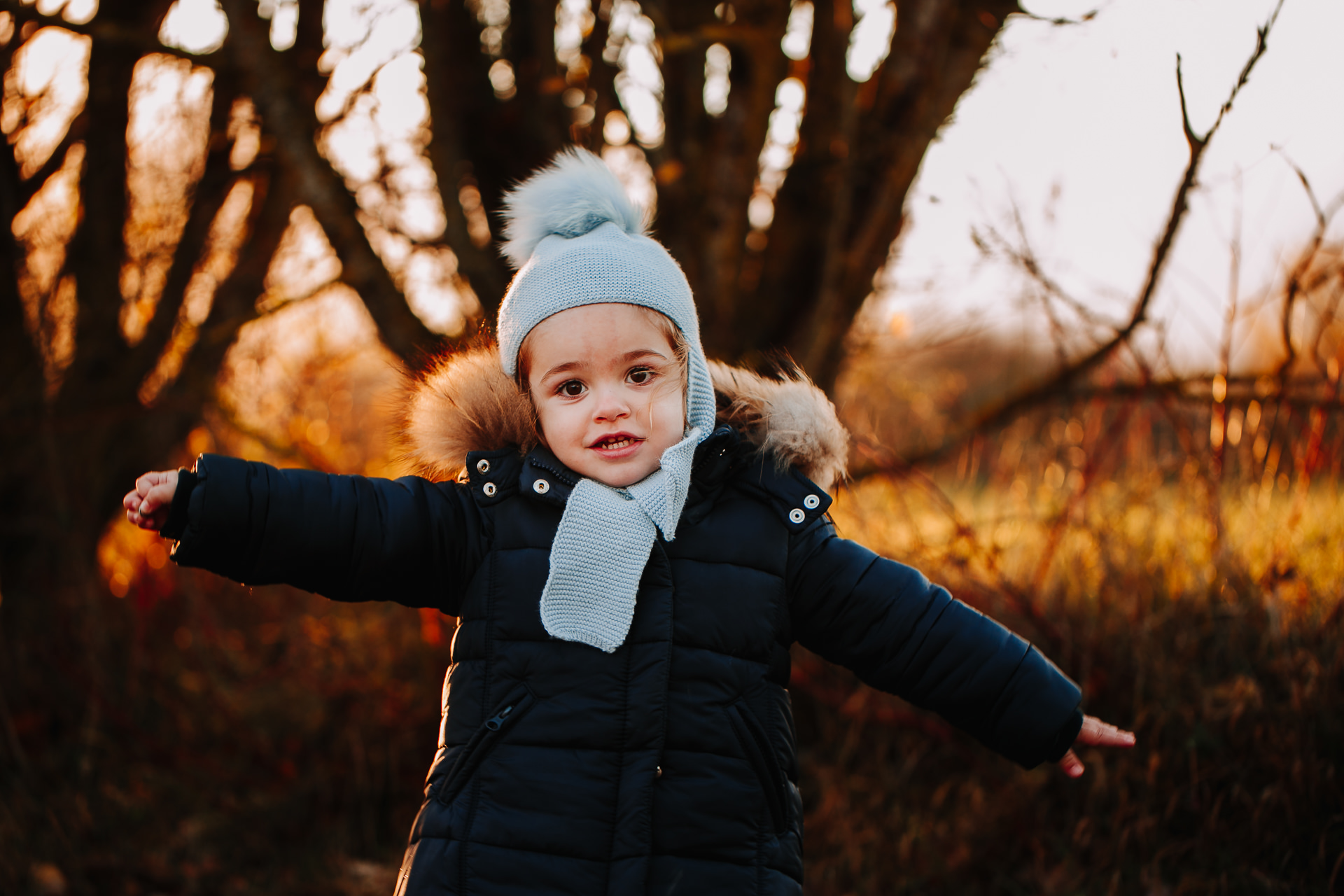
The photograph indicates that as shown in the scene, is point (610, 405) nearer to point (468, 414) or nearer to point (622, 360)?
point (622, 360)

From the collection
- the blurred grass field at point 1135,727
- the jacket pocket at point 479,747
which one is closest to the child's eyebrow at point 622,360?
the jacket pocket at point 479,747

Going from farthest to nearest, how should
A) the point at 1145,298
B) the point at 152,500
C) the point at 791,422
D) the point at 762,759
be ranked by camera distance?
the point at 1145,298, the point at 791,422, the point at 762,759, the point at 152,500

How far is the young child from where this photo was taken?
1.55 meters

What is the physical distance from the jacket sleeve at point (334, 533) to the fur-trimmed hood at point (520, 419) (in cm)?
13

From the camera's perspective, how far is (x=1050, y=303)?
2.60m

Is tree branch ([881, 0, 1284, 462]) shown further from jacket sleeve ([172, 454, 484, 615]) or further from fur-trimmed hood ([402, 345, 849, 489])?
jacket sleeve ([172, 454, 484, 615])

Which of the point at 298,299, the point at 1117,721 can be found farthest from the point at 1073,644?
the point at 298,299

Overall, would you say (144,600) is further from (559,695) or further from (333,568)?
(559,695)

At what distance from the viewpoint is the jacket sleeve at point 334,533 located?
156 cm

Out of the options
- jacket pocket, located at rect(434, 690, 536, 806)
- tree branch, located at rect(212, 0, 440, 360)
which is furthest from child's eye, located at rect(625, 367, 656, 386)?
tree branch, located at rect(212, 0, 440, 360)

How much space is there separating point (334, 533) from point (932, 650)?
1.19 m

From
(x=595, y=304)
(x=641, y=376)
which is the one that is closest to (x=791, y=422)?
(x=641, y=376)

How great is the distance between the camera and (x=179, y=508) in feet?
5.05

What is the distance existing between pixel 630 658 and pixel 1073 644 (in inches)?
70.9
